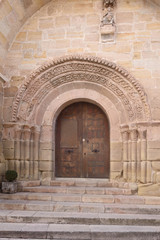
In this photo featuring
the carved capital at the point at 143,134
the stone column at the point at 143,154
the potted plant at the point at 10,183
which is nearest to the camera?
the potted plant at the point at 10,183

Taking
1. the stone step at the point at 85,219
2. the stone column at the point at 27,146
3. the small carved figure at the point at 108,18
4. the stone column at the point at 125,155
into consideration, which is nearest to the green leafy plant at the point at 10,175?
the stone column at the point at 27,146

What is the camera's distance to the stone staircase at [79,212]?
3613mm

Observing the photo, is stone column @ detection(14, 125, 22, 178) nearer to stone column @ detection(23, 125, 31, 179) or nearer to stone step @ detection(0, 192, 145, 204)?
stone column @ detection(23, 125, 31, 179)

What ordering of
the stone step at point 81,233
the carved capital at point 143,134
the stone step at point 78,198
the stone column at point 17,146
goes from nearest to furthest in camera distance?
the stone step at point 81,233
the stone step at point 78,198
the carved capital at point 143,134
the stone column at point 17,146

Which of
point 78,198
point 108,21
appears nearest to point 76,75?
point 108,21

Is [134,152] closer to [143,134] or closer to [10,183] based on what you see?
[143,134]

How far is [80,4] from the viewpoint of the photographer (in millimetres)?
5906

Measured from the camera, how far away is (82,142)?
19.9 feet

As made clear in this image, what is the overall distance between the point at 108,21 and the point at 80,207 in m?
3.98

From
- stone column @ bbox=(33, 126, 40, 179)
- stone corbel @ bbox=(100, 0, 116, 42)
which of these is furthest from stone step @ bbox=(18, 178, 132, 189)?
stone corbel @ bbox=(100, 0, 116, 42)

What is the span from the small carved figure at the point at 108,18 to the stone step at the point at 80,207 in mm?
3835

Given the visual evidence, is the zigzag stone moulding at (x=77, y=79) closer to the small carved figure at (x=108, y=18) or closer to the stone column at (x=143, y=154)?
the stone column at (x=143, y=154)

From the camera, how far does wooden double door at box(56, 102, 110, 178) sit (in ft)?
19.6

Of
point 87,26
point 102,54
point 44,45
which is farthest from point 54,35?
point 102,54
